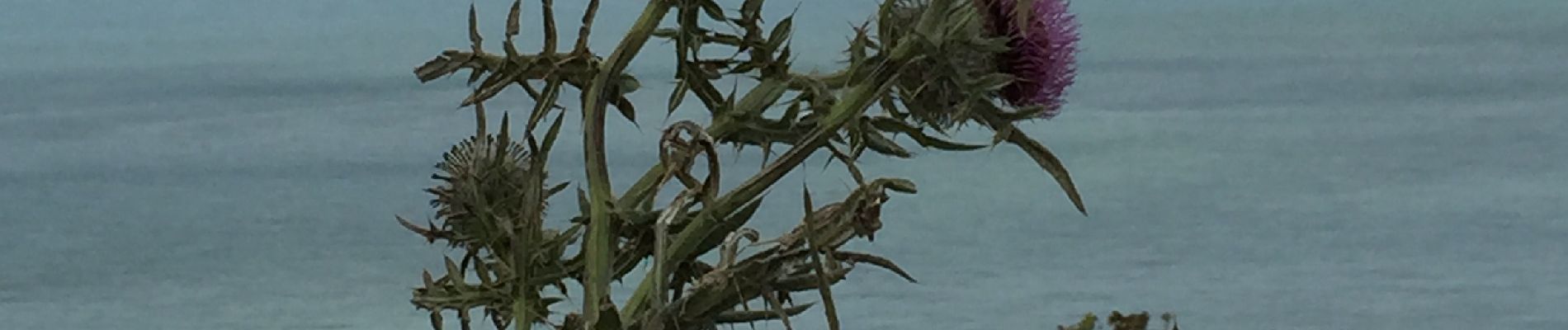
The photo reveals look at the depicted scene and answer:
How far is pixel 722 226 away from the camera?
43 centimetres

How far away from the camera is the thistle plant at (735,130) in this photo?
0.42 meters

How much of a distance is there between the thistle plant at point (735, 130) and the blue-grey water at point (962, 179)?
0.41 meters

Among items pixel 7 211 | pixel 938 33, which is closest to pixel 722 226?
pixel 938 33

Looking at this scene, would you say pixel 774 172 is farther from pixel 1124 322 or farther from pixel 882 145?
pixel 1124 322

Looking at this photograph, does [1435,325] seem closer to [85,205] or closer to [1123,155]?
[1123,155]

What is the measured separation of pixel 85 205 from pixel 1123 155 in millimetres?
811

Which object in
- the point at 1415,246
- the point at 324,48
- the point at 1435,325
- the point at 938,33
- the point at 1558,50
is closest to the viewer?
the point at 938,33

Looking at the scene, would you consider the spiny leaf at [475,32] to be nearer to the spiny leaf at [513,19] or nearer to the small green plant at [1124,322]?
the spiny leaf at [513,19]

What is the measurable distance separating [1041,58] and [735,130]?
0.08 m

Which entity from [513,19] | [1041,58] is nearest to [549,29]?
[513,19]

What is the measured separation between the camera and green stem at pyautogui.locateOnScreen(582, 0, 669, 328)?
16.3 inches

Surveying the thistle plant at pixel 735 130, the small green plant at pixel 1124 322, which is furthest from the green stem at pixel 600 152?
the small green plant at pixel 1124 322

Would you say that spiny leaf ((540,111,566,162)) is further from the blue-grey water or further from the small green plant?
the blue-grey water

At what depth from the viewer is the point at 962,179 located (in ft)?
4.46
